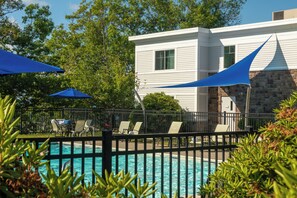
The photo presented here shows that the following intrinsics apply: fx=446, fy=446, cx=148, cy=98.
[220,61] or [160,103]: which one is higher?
[220,61]

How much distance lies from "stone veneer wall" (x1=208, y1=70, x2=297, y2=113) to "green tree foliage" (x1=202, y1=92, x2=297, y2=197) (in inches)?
778

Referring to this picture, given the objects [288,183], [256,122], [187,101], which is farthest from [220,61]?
[288,183]

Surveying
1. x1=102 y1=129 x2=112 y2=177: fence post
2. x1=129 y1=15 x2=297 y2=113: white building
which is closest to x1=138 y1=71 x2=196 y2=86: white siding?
x1=129 y1=15 x2=297 y2=113: white building

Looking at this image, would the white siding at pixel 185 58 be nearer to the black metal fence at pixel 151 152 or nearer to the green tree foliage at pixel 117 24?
the green tree foliage at pixel 117 24

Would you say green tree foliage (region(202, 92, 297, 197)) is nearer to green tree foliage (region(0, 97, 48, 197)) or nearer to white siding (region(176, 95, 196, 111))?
green tree foliage (region(0, 97, 48, 197))

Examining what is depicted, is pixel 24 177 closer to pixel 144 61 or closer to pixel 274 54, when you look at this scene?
pixel 274 54

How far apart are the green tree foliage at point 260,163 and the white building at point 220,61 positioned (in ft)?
64.4

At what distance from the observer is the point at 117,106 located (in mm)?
25375

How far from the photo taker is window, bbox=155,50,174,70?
27.5m

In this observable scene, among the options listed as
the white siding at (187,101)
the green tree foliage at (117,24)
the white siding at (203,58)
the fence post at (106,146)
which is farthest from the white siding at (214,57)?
the fence post at (106,146)

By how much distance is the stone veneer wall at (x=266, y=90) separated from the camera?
2305 centimetres

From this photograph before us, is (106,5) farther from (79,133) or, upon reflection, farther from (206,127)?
(79,133)

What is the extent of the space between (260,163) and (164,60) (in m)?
24.5

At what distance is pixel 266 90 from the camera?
23.9 meters
